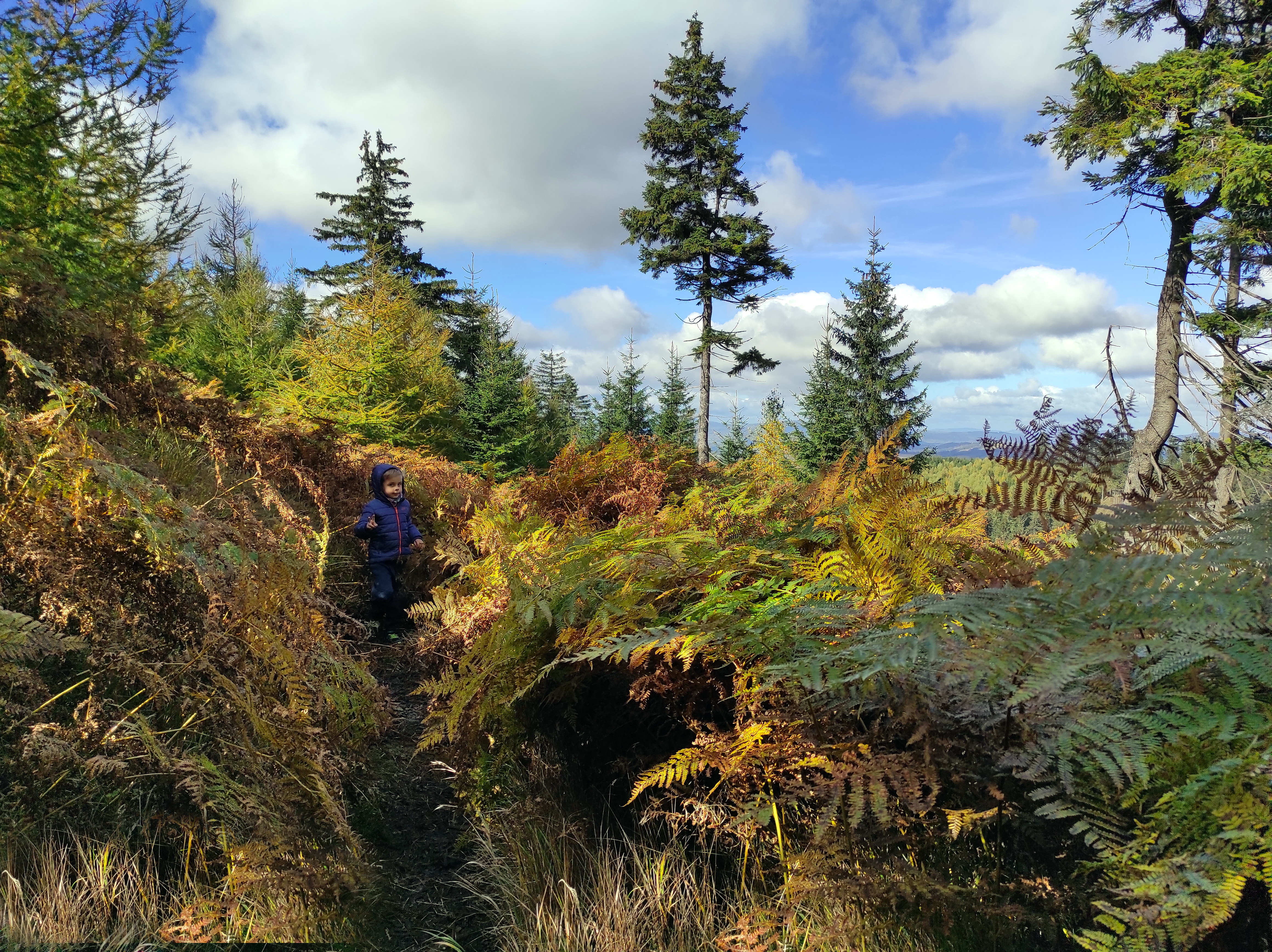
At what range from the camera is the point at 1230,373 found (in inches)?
426

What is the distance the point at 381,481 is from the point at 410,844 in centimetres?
396

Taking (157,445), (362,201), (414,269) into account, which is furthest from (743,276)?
(157,445)

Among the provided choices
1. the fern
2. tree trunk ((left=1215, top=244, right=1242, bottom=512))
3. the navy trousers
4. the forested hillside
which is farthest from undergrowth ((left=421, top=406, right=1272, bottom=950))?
tree trunk ((left=1215, top=244, right=1242, bottom=512))

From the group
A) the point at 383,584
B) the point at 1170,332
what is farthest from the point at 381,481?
the point at 1170,332

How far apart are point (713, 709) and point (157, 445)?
466 cm

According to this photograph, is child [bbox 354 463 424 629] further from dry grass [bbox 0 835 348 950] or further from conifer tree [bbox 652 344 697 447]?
conifer tree [bbox 652 344 697 447]

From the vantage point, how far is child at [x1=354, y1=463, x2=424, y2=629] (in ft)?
20.1

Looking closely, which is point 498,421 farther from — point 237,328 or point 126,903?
point 126,903

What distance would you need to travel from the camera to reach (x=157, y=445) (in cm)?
488

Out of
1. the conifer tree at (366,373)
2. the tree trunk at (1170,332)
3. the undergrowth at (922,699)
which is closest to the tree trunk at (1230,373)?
the tree trunk at (1170,332)

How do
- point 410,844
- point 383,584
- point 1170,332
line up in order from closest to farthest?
point 410,844 < point 383,584 < point 1170,332

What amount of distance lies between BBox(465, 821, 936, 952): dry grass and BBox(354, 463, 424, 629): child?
406 centimetres

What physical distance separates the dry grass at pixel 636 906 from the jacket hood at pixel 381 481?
4.27 m

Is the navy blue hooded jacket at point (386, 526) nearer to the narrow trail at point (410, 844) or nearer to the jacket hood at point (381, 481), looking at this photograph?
the jacket hood at point (381, 481)
